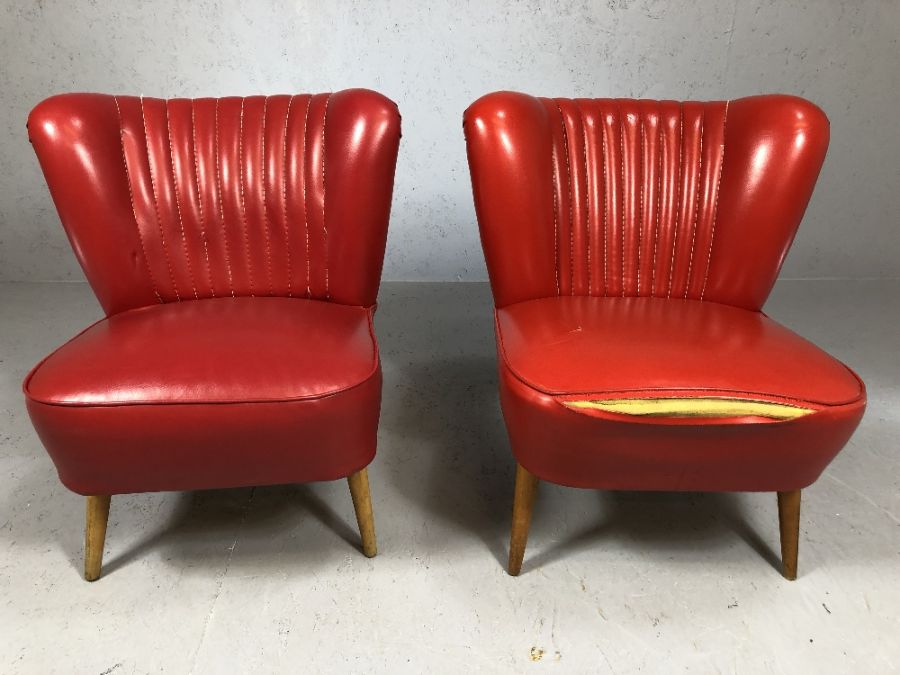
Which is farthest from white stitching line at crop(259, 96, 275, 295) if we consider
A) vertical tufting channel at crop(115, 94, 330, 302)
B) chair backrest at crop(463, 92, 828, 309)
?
chair backrest at crop(463, 92, 828, 309)

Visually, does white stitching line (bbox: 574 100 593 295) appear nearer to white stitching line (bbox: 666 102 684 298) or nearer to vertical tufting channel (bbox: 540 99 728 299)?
vertical tufting channel (bbox: 540 99 728 299)

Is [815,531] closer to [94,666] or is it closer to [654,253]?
[654,253]

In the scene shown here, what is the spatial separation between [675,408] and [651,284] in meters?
0.54

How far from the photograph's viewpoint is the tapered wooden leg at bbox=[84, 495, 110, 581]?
1.10 meters

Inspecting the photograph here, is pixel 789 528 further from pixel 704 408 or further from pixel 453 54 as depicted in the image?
pixel 453 54

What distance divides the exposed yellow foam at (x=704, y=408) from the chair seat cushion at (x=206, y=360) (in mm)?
436

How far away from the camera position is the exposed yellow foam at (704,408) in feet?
3.03

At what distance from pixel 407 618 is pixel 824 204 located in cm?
239

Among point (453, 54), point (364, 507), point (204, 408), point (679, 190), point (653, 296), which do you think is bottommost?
point (364, 507)

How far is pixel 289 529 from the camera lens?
4.17ft

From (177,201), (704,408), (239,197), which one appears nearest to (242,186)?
(239,197)

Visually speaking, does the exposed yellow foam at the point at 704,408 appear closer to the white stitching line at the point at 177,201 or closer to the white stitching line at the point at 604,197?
the white stitching line at the point at 604,197

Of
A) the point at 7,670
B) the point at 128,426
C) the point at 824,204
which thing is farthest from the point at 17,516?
the point at 824,204

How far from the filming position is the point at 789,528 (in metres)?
1.13
